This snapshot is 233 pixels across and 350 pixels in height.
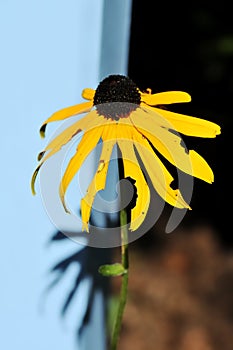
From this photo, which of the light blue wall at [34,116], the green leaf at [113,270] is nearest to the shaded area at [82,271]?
the light blue wall at [34,116]

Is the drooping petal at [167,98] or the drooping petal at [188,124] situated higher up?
the drooping petal at [167,98]

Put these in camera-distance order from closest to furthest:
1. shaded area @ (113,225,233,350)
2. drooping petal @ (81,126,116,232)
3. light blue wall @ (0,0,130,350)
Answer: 1. drooping petal @ (81,126,116,232)
2. light blue wall @ (0,0,130,350)
3. shaded area @ (113,225,233,350)

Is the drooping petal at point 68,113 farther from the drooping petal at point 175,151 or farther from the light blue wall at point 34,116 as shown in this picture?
the light blue wall at point 34,116

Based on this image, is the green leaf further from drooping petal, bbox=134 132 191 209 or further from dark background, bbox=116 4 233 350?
dark background, bbox=116 4 233 350

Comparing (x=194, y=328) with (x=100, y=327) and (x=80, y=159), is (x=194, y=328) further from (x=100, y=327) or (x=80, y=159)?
(x=80, y=159)

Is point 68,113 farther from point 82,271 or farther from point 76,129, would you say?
point 82,271

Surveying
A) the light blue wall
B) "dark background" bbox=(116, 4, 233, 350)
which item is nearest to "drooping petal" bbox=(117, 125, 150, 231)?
the light blue wall
